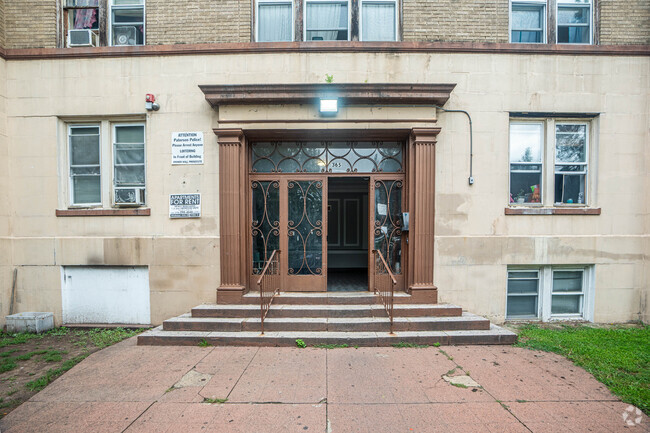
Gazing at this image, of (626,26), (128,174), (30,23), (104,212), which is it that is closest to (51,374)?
(104,212)

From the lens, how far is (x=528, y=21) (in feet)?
21.4

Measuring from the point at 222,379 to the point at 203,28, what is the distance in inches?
248

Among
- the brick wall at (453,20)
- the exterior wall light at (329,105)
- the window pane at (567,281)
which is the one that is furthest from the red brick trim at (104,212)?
the window pane at (567,281)

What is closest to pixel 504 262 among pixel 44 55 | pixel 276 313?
pixel 276 313

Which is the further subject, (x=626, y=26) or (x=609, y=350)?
(x=626, y=26)

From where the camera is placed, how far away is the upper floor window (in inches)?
257

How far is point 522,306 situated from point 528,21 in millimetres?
5814

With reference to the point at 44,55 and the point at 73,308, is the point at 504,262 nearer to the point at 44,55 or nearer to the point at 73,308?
the point at 73,308

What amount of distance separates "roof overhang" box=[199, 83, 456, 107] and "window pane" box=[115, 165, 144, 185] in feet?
6.97

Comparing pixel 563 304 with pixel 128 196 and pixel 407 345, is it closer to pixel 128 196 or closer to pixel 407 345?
pixel 407 345

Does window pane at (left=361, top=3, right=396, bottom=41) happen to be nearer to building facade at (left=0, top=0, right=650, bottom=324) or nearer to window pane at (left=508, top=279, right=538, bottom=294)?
building facade at (left=0, top=0, right=650, bottom=324)

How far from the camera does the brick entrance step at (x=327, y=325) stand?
5152 millimetres

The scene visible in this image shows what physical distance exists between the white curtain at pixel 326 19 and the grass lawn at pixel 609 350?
6719 millimetres

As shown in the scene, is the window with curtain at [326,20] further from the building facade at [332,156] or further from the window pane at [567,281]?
the window pane at [567,281]
